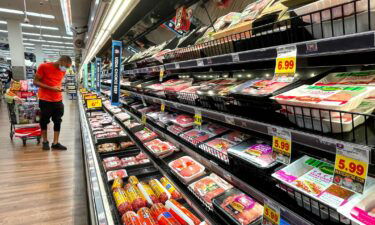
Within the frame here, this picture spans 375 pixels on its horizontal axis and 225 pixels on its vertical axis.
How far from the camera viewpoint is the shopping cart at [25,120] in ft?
16.1

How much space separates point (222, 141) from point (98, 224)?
0.87m

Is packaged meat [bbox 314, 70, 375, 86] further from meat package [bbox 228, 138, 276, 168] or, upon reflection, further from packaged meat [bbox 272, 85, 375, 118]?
meat package [bbox 228, 138, 276, 168]

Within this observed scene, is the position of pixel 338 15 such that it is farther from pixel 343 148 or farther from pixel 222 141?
pixel 222 141

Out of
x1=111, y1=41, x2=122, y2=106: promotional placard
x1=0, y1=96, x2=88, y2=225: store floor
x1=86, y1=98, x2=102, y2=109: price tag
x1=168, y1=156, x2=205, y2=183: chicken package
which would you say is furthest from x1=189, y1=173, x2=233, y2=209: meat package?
x1=86, y1=98, x2=102, y2=109: price tag

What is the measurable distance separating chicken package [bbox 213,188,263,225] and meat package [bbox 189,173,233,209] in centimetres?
7

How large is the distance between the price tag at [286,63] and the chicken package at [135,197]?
3.91 ft

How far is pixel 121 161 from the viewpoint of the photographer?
2.43 m

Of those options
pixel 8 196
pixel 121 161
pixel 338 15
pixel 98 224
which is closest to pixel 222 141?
pixel 98 224

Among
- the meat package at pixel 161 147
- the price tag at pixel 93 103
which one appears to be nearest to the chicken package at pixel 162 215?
the meat package at pixel 161 147

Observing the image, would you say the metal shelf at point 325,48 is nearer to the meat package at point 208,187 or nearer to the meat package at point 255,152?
the meat package at point 255,152

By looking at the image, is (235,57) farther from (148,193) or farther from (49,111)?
(49,111)

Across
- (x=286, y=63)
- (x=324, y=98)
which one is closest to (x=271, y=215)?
(x=324, y=98)

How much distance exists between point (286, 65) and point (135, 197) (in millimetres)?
1290

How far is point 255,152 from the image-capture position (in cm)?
128
